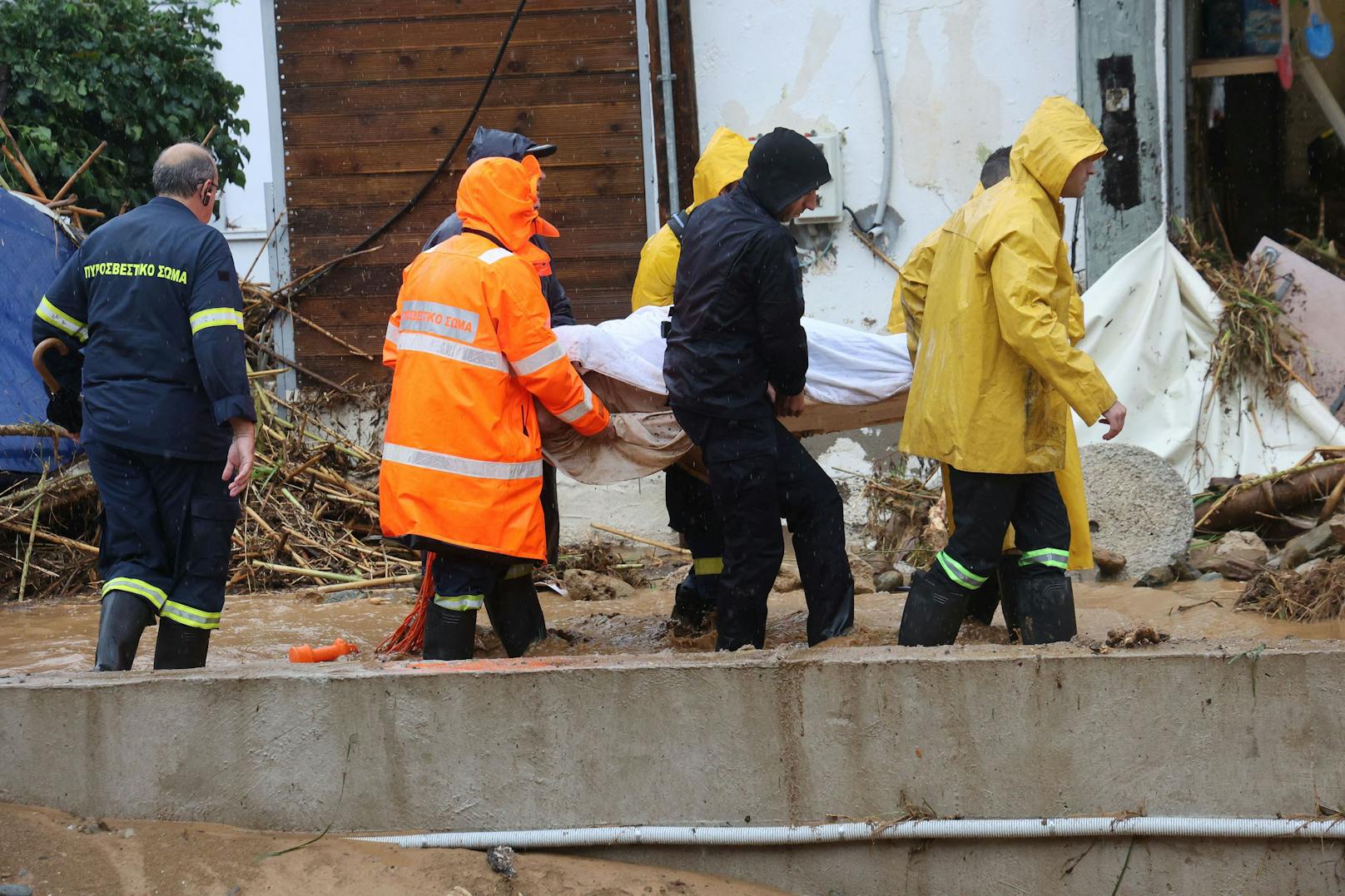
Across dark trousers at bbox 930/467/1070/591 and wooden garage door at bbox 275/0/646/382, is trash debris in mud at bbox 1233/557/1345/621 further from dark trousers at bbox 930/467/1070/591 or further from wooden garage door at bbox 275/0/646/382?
wooden garage door at bbox 275/0/646/382

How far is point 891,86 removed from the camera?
806 cm

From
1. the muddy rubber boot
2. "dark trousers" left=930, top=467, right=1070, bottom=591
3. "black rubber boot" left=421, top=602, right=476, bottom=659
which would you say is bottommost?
the muddy rubber boot

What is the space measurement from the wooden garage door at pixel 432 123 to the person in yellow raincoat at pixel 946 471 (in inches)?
137

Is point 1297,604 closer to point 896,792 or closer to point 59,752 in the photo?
point 896,792

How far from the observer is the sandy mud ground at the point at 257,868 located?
10.5ft

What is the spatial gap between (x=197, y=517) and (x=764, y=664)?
1.91 metres

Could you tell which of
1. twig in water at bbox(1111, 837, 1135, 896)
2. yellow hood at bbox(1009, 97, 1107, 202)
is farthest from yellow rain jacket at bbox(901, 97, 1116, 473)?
twig in water at bbox(1111, 837, 1135, 896)

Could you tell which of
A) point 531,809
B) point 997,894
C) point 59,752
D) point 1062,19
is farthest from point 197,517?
point 1062,19

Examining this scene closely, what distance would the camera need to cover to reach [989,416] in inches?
161

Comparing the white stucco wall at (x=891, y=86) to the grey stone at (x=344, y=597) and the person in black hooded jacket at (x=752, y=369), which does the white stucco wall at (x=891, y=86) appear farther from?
the person in black hooded jacket at (x=752, y=369)

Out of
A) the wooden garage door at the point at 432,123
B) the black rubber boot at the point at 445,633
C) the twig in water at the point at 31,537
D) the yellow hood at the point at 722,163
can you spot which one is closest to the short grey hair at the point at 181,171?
the black rubber boot at the point at 445,633

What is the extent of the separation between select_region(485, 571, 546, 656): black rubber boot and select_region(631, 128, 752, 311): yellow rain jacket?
1.26 metres

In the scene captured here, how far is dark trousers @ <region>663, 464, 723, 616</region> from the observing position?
5.07 m

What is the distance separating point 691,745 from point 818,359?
1.83 metres
